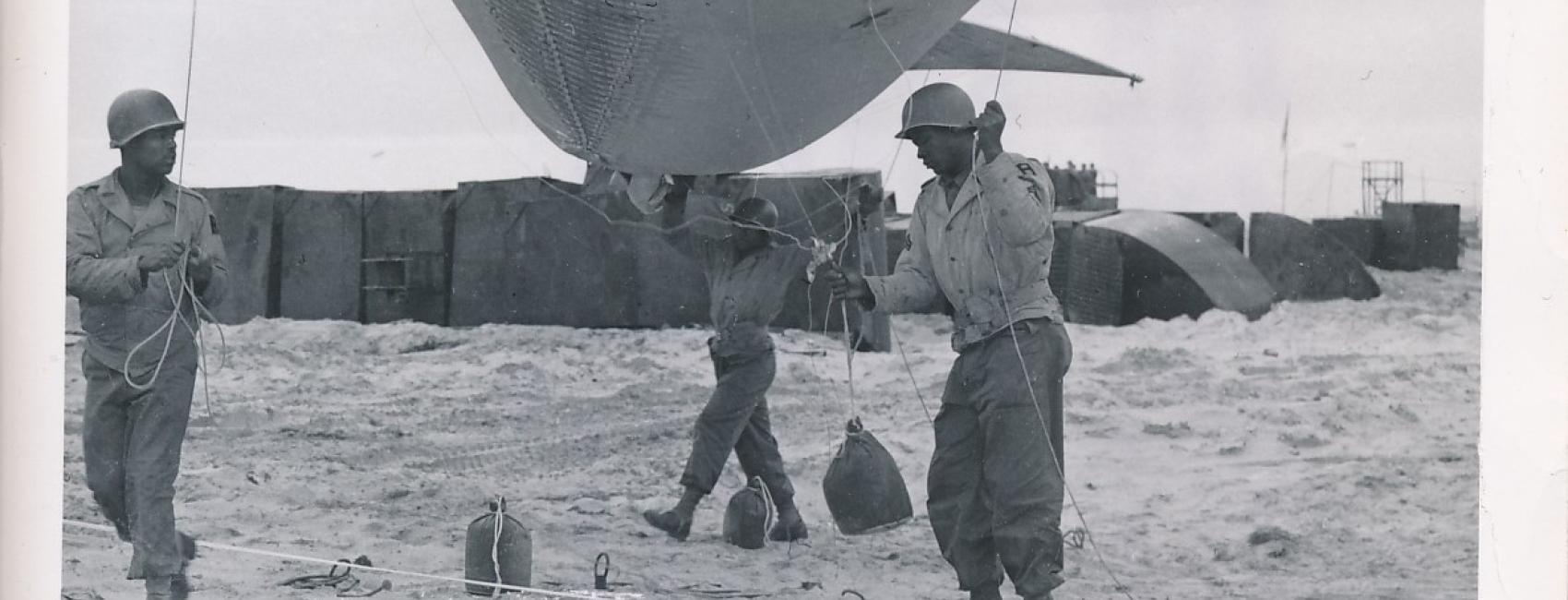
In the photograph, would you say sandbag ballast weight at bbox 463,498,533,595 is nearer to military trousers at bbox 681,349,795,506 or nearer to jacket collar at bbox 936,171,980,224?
military trousers at bbox 681,349,795,506

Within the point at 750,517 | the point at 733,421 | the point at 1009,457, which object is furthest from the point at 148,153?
the point at 1009,457

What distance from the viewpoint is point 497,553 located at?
4.23m

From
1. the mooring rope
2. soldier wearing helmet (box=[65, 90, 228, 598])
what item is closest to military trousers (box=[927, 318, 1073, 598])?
the mooring rope

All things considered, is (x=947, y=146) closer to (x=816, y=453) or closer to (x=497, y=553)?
(x=497, y=553)

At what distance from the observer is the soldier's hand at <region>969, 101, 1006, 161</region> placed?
362 cm

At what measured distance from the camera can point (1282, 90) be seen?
4.51 m

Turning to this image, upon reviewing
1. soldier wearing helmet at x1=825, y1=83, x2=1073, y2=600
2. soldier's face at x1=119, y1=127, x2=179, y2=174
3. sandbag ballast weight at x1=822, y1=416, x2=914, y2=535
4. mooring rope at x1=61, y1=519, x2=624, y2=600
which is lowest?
mooring rope at x1=61, y1=519, x2=624, y2=600

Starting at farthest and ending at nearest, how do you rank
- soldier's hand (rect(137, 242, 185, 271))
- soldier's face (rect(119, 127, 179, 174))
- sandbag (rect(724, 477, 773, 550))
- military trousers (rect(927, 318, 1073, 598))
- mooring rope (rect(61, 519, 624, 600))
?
1. sandbag (rect(724, 477, 773, 550))
2. mooring rope (rect(61, 519, 624, 600))
3. soldier's face (rect(119, 127, 179, 174))
4. soldier's hand (rect(137, 242, 185, 271))
5. military trousers (rect(927, 318, 1073, 598))

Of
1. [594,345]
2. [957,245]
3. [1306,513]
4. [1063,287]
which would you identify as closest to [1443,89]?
[957,245]

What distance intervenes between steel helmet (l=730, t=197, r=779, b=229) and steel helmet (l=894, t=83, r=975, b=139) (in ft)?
4.06

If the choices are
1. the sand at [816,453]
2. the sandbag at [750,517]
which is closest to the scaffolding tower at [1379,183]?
the sand at [816,453]

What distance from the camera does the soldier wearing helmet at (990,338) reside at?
3.55 meters

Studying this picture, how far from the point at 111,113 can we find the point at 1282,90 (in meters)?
3.54

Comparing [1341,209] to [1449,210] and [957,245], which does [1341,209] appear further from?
[957,245]
